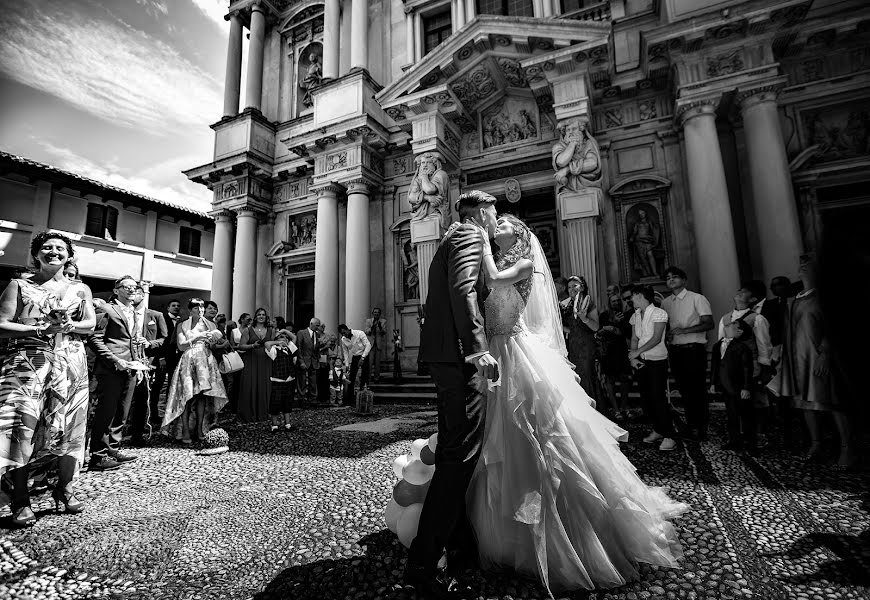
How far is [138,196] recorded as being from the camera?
19.6m

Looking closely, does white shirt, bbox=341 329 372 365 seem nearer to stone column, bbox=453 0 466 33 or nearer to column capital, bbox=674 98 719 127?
column capital, bbox=674 98 719 127

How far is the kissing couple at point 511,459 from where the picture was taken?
5.93ft

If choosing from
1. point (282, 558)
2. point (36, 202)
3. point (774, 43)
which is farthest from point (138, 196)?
point (774, 43)

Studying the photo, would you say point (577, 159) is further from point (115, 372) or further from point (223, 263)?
point (223, 263)

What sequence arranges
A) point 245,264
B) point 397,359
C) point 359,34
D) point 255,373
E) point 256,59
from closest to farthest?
point 255,373, point 397,359, point 359,34, point 245,264, point 256,59

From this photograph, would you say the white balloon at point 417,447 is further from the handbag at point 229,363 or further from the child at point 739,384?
the handbag at point 229,363

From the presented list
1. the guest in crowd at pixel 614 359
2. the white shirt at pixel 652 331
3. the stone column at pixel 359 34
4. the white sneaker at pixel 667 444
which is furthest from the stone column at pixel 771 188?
the stone column at pixel 359 34

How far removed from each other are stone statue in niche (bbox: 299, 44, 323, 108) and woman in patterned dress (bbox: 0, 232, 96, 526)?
14088 millimetres

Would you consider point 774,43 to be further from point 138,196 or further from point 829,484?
point 138,196

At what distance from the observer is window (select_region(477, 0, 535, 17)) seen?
11.7 m

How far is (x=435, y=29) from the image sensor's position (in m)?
13.2

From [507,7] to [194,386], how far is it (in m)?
13.2

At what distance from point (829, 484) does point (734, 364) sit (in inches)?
53.7

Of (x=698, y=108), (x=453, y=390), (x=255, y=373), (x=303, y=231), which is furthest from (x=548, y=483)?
(x=303, y=231)
